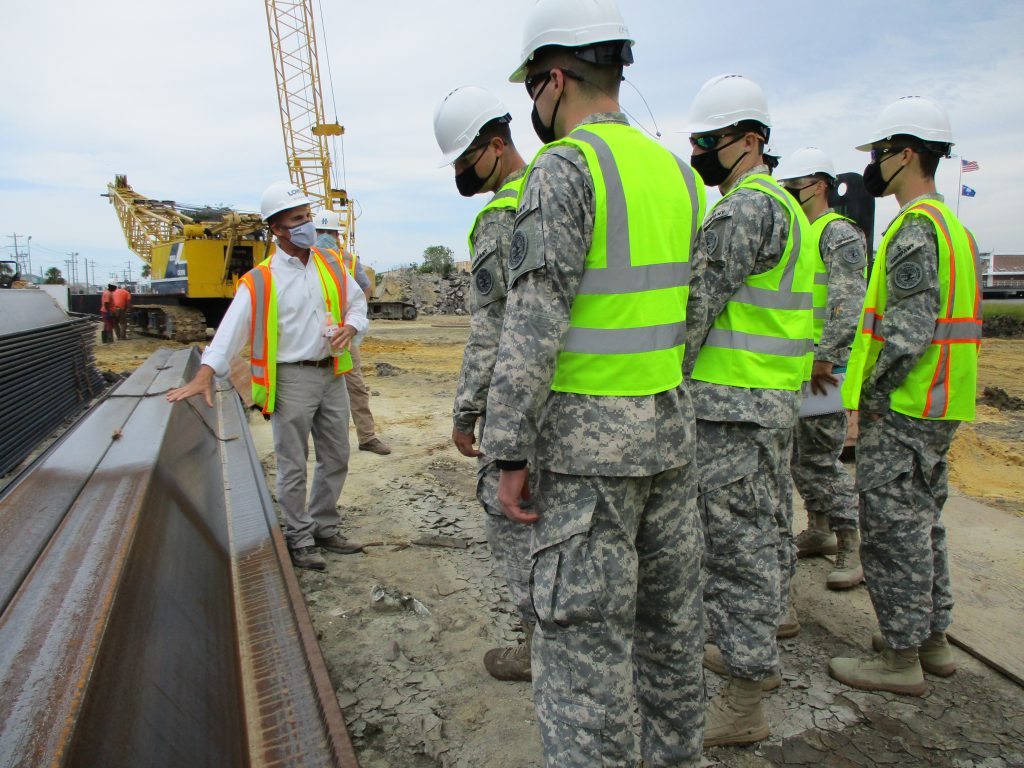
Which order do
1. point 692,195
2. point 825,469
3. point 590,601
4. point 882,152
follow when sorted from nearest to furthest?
point 590,601, point 692,195, point 882,152, point 825,469

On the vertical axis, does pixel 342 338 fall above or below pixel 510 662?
above

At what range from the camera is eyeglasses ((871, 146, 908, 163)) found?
2.52 meters

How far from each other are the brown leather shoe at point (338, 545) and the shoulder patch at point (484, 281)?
79.3 inches

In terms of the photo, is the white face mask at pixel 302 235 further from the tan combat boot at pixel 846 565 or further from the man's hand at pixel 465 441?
the tan combat boot at pixel 846 565

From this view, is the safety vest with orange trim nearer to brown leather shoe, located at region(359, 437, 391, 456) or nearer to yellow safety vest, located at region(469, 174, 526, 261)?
yellow safety vest, located at region(469, 174, 526, 261)

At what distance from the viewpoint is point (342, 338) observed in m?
3.47

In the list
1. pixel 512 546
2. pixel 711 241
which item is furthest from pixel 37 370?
pixel 711 241

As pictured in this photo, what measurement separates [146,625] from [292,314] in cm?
191

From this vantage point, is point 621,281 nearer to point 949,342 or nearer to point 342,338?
point 949,342

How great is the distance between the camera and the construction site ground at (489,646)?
208 centimetres

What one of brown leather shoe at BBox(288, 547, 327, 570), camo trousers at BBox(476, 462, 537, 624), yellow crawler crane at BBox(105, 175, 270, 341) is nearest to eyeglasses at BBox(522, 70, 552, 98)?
camo trousers at BBox(476, 462, 537, 624)

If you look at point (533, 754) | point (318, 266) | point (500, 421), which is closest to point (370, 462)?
point (318, 266)

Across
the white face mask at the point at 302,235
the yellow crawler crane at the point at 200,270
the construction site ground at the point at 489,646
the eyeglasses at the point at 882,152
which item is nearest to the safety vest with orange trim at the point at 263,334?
the white face mask at the point at 302,235

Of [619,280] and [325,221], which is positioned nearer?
[619,280]
